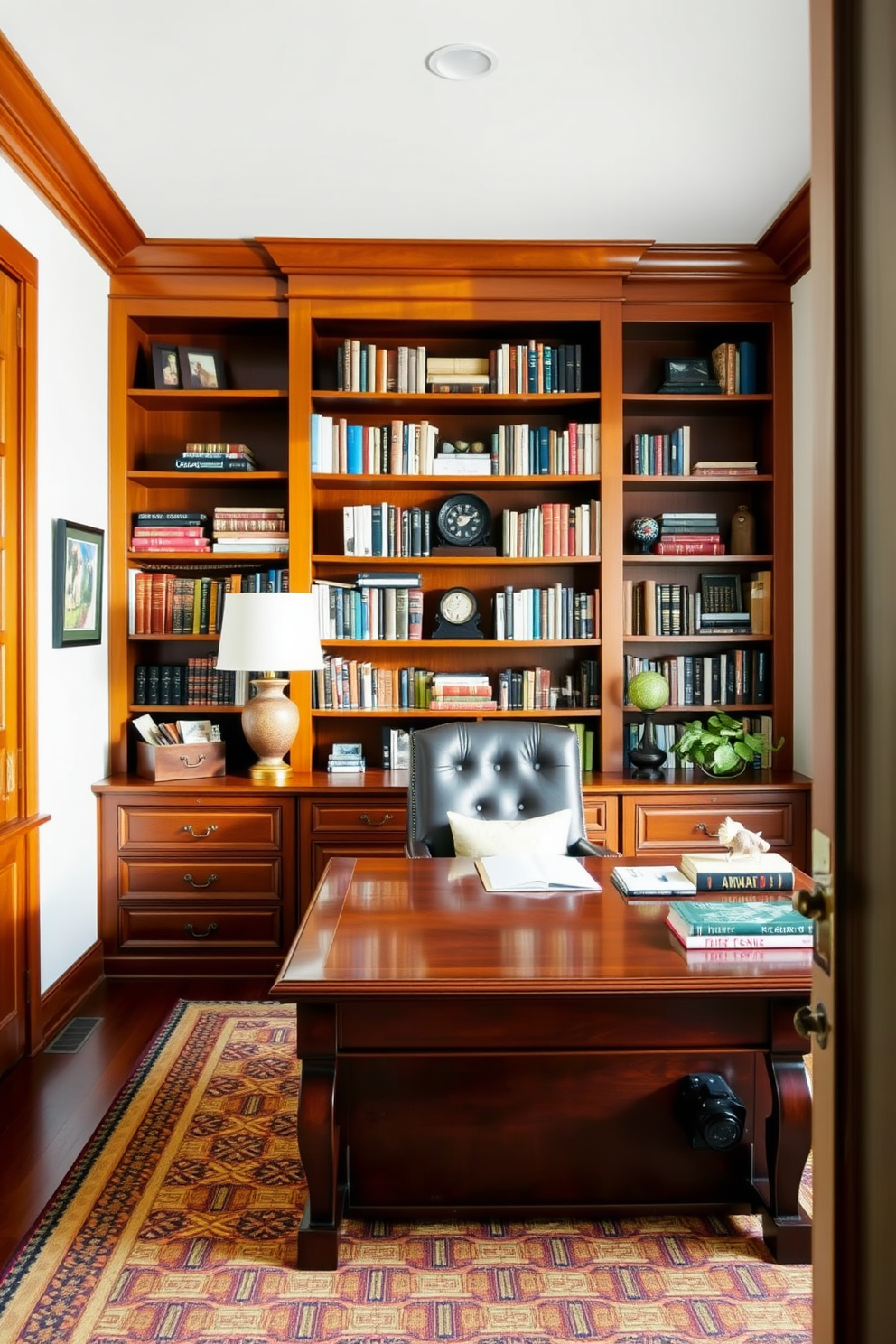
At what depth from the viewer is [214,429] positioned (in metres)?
4.32

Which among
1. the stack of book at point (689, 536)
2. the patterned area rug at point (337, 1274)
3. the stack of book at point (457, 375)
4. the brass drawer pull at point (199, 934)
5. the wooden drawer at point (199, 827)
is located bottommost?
the patterned area rug at point (337, 1274)

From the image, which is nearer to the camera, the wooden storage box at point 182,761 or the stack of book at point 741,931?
the stack of book at point 741,931

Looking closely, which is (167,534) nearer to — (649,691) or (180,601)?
(180,601)

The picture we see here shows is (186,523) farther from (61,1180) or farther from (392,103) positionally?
(61,1180)

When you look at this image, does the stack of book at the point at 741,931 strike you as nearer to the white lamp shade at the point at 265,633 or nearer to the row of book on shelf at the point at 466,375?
the white lamp shade at the point at 265,633

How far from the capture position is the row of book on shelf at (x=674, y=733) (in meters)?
4.18

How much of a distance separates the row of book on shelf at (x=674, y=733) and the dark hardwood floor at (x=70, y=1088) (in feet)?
5.88

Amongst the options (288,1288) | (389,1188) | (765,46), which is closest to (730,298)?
(765,46)

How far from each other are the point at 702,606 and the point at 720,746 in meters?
0.69

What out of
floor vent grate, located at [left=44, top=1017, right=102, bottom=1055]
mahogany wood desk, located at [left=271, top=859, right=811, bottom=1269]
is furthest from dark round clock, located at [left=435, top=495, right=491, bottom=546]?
floor vent grate, located at [left=44, top=1017, right=102, bottom=1055]

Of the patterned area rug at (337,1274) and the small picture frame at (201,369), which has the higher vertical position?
the small picture frame at (201,369)

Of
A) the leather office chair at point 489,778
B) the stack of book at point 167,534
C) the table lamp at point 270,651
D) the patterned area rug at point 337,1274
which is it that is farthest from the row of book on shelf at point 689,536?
the patterned area rug at point 337,1274

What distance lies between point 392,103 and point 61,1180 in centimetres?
301

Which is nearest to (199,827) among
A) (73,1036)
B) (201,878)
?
(201,878)
